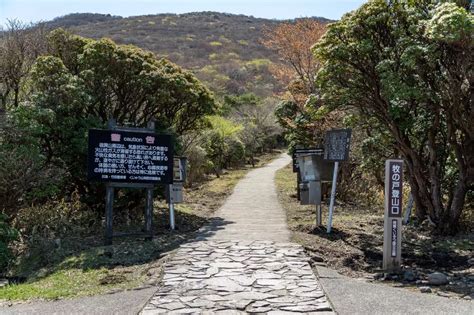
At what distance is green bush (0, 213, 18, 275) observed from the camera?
31.4 feet

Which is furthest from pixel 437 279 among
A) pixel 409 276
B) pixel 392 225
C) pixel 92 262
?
pixel 92 262

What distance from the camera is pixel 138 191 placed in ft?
42.4

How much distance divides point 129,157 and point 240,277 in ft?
13.2

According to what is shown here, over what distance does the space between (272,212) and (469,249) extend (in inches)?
229

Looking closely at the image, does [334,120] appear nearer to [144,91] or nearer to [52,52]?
[144,91]

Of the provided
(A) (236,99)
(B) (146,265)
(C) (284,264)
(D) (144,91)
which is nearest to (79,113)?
(D) (144,91)

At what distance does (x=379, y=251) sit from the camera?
32.9ft

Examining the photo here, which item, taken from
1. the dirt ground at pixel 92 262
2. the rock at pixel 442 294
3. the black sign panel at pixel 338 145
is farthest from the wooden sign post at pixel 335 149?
the rock at pixel 442 294

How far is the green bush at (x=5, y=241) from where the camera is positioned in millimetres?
9586

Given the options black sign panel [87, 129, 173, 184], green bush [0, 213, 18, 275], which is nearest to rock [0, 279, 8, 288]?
green bush [0, 213, 18, 275]

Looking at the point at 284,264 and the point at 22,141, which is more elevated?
the point at 22,141

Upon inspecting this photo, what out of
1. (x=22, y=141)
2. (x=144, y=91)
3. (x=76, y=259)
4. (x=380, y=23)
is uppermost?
Result: (x=380, y=23)

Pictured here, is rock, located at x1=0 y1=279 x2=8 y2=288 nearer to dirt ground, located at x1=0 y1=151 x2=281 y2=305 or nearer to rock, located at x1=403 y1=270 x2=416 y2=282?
dirt ground, located at x1=0 y1=151 x2=281 y2=305

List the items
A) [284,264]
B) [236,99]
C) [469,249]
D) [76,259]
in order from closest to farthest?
1. [284,264]
2. [76,259]
3. [469,249]
4. [236,99]
